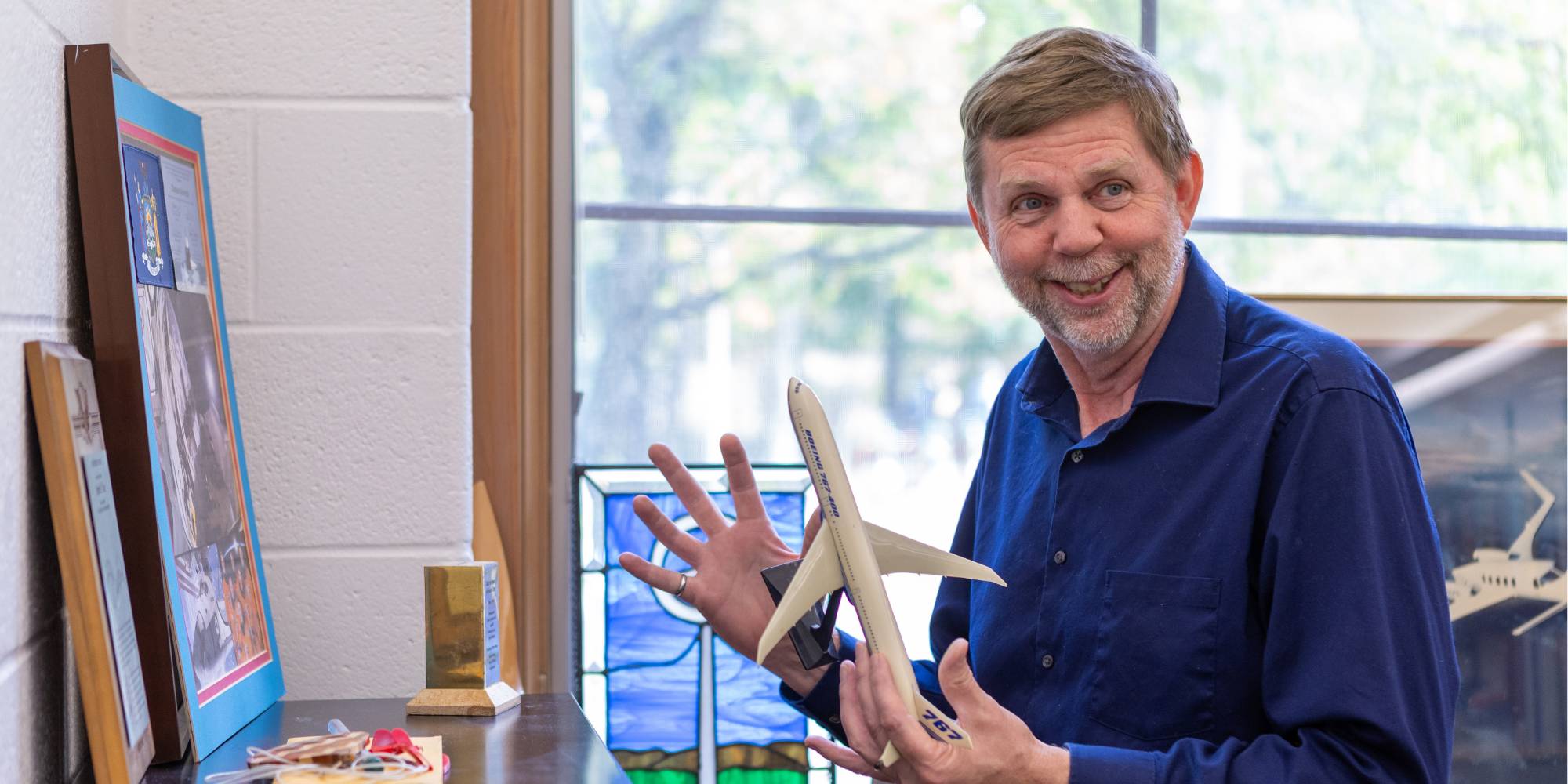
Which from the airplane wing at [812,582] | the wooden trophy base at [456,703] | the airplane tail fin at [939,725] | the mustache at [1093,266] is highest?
the mustache at [1093,266]

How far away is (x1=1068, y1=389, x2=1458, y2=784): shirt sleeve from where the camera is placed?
3.70 ft

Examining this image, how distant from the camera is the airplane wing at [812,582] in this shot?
Result: 50.4 inches

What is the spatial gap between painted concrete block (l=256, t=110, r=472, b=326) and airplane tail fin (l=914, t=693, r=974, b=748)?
75 centimetres

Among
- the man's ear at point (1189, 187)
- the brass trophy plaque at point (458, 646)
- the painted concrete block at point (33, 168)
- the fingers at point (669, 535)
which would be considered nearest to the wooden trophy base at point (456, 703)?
the brass trophy plaque at point (458, 646)

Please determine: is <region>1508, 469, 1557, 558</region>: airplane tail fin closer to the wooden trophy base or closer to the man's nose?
the man's nose

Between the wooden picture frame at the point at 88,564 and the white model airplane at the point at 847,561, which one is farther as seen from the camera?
the white model airplane at the point at 847,561

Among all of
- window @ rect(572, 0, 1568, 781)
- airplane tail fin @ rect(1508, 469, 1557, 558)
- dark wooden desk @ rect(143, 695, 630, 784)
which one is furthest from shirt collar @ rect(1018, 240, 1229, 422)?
airplane tail fin @ rect(1508, 469, 1557, 558)

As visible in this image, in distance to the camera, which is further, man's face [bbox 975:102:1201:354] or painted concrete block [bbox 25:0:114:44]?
man's face [bbox 975:102:1201:354]

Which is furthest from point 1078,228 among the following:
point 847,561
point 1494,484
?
point 1494,484

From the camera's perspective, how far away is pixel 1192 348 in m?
1.34

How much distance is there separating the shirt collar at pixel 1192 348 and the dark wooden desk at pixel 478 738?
2.19 feet

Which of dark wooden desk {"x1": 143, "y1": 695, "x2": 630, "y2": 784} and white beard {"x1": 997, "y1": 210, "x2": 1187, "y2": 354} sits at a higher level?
white beard {"x1": 997, "y1": 210, "x2": 1187, "y2": 354}

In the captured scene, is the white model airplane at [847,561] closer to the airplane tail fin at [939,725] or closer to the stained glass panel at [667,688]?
the airplane tail fin at [939,725]

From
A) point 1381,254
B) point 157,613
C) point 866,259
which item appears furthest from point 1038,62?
point 1381,254
